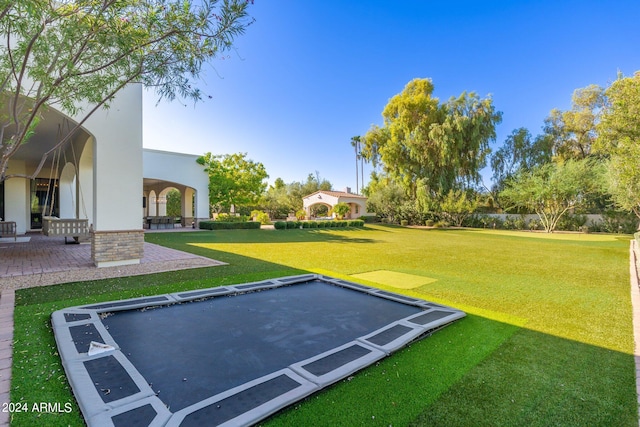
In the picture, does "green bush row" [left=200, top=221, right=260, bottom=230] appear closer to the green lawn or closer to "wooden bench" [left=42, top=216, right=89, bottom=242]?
"wooden bench" [left=42, top=216, right=89, bottom=242]

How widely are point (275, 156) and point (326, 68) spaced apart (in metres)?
12.6

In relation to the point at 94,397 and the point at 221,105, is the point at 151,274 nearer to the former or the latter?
the point at 94,397

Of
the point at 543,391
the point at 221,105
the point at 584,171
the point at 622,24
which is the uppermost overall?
the point at 622,24

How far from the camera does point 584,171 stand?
19875mm

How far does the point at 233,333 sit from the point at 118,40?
3.93m

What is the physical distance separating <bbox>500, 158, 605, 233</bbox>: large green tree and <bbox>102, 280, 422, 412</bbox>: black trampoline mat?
2165 centimetres

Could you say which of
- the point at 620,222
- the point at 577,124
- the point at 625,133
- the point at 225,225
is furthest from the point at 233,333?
the point at 577,124

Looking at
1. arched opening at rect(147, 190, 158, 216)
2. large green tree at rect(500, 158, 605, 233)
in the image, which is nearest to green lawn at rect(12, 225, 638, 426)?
large green tree at rect(500, 158, 605, 233)

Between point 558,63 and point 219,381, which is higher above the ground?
point 558,63

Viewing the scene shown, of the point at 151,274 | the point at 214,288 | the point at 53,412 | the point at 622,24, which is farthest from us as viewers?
the point at 622,24

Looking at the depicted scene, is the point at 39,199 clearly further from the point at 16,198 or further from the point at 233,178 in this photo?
the point at 233,178

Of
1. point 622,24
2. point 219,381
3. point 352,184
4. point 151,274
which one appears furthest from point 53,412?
point 352,184

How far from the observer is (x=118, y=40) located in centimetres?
379

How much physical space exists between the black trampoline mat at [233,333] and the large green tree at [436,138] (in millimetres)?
22709
